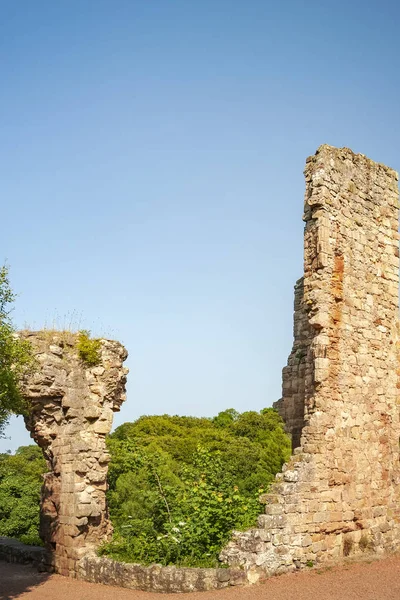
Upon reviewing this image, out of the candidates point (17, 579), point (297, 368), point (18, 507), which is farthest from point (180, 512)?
point (18, 507)

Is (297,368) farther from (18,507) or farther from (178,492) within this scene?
(18,507)

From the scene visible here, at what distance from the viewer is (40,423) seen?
42.3 feet

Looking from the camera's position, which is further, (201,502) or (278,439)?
(278,439)

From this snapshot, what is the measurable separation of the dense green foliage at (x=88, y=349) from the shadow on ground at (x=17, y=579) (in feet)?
12.4

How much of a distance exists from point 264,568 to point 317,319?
3.96 m

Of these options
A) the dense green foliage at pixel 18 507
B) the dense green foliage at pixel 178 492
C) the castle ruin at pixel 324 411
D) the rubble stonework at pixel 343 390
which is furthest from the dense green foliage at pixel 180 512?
the dense green foliage at pixel 18 507

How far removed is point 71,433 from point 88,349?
1544mm

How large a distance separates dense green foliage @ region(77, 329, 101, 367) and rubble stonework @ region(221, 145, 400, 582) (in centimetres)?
387

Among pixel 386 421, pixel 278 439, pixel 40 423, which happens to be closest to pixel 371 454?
pixel 386 421

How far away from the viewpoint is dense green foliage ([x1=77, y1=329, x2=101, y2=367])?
504 inches

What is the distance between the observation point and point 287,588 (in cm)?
962

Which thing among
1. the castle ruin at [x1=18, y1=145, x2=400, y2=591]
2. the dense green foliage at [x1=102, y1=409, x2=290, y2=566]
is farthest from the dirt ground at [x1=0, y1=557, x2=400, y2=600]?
the dense green foliage at [x1=102, y1=409, x2=290, y2=566]

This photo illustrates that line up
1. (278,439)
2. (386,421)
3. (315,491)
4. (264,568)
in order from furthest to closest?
(278,439)
(386,421)
(315,491)
(264,568)

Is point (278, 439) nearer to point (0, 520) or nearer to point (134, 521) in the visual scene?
point (0, 520)
